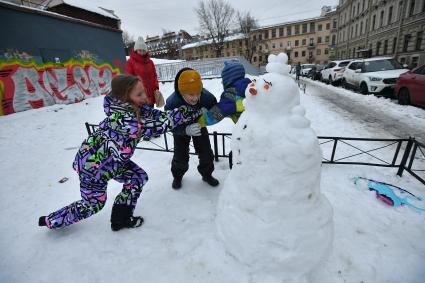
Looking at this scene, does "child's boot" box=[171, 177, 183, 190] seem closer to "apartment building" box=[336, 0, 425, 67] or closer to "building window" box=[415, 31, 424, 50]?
"apartment building" box=[336, 0, 425, 67]

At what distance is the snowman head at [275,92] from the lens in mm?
1660

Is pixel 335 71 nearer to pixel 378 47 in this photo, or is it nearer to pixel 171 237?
pixel 378 47

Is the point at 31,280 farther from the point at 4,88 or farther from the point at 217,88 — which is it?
the point at 217,88

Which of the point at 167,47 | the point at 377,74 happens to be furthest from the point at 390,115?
the point at 167,47

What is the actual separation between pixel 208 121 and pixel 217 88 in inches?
345

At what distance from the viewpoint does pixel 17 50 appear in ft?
26.8

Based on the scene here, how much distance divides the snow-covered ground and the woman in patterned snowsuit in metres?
0.29

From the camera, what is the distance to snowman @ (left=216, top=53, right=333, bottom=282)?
1596mm

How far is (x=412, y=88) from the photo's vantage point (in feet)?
24.2

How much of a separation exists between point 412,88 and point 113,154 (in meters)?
9.57

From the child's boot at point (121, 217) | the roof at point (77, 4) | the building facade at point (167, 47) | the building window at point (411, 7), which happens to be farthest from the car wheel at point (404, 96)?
the building facade at point (167, 47)

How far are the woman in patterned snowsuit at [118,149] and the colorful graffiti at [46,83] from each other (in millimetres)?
8260

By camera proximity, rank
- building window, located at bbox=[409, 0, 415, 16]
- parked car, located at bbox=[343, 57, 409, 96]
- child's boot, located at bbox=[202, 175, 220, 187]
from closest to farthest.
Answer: child's boot, located at bbox=[202, 175, 220, 187], parked car, located at bbox=[343, 57, 409, 96], building window, located at bbox=[409, 0, 415, 16]

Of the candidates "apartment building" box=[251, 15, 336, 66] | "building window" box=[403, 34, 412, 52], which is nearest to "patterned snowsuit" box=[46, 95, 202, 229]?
"building window" box=[403, 34, 412, 52]
